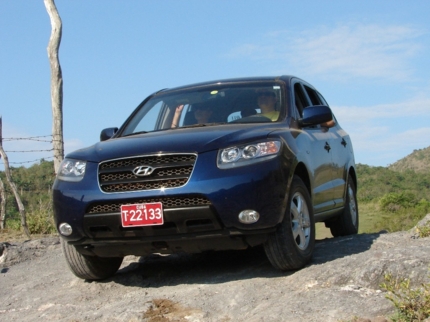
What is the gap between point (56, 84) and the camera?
1231 cm

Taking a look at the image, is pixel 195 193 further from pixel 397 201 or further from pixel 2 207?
pixel 397 201

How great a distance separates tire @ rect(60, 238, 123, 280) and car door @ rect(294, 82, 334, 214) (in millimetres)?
1933

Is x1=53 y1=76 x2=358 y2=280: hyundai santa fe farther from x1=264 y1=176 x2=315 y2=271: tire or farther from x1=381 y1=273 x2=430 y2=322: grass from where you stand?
x1=381 y1=273 x2=430 y2=322: grass

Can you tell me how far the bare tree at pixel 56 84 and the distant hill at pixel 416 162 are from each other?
84873 mm

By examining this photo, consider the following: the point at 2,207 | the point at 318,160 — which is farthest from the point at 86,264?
the point at 2,207

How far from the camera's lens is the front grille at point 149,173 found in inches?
199

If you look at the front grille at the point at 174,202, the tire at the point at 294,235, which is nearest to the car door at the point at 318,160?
the tire at the point at 294,235

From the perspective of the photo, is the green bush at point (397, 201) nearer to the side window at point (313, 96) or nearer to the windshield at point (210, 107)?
the side window at point (313, 96)

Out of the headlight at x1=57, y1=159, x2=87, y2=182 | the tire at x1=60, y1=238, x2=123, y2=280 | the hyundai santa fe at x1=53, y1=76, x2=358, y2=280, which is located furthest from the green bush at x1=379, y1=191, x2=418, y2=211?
the headlight at x1=57, y1=159, x2=87, y2=182

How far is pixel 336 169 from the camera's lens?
729 centimetres

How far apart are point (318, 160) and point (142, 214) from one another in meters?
2.06

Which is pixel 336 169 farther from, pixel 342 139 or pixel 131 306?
pixel 131 306

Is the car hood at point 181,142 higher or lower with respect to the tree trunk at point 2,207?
higher

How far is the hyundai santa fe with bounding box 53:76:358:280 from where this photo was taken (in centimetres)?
500
